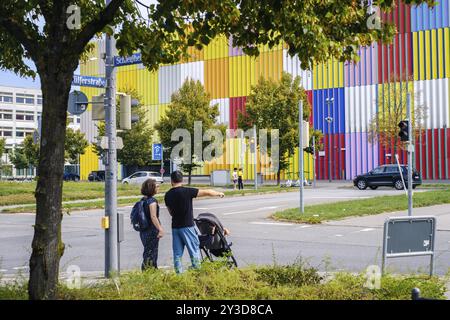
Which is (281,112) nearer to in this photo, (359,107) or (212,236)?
(359,107)

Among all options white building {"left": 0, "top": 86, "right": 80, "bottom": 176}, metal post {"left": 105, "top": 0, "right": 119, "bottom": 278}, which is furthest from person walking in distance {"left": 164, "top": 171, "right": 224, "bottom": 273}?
white building {"left": 0, "top": 86, "right": 80, "bottom": 176}

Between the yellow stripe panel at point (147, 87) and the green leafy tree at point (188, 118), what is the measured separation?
18.6m

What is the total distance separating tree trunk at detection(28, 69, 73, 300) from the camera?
5.82 meters

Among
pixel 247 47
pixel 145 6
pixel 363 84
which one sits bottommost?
pixel 247 47

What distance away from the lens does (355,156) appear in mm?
53969

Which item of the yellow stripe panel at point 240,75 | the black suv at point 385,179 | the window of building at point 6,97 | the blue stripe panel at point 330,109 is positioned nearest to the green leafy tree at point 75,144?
the yellow stripe panel at point 240,75

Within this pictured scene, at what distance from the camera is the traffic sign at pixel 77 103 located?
9.72 m

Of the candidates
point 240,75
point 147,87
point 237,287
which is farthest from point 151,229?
point 147,87

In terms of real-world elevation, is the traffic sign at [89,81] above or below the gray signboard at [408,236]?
above

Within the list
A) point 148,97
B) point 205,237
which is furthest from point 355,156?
point 205,237

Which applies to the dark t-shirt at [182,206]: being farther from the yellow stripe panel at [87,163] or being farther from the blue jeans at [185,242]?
the yellow stripe panel at [87,163]

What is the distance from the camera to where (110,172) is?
9.21 metres
